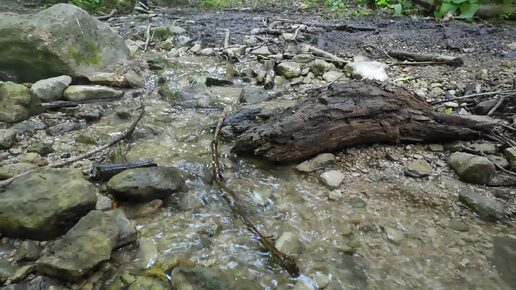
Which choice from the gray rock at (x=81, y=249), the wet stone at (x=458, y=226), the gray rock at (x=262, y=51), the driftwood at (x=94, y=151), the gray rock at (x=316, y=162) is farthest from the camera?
the gray rock at (x=262, y=51)

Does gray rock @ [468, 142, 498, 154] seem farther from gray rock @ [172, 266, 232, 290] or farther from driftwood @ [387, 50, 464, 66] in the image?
gray rock @ [172, 266, 232, 290]

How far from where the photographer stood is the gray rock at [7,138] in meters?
3.57

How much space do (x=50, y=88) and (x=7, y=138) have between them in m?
1.34

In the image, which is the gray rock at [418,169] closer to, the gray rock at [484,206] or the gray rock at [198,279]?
the gray rock at [484,206]

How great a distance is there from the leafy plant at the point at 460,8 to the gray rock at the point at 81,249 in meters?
9.34

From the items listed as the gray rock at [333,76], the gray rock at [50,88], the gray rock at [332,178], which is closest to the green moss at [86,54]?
the gray rock at [50,88]

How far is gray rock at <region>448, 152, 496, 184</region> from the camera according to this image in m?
3.18

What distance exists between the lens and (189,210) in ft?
9.72

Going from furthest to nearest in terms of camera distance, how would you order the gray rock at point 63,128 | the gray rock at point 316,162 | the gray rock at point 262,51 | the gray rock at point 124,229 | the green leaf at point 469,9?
the green leaf at point 469,9
the gray rock at point 262,51
the gray rock at point 63,128
the gray rock at point 316,162
the gray rock at point 124,229

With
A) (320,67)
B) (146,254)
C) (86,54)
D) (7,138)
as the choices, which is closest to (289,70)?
(320,67)

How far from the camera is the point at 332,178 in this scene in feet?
10.9

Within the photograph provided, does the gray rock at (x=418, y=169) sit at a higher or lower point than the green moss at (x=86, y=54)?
lower

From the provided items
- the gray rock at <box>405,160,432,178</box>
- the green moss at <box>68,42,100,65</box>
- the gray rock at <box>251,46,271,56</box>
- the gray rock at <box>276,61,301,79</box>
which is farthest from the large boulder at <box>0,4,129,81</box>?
the gray rock at <box>405,160,432,178</box>

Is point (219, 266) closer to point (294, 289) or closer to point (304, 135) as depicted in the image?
point (294, 289)
